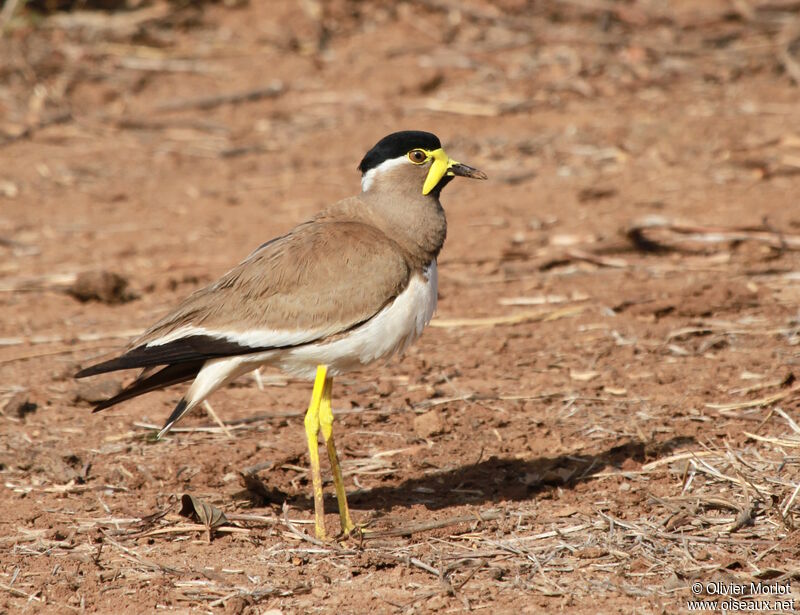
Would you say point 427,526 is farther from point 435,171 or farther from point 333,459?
point 435,171

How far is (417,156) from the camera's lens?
5.45 m

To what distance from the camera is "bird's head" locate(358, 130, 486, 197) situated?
5434mm

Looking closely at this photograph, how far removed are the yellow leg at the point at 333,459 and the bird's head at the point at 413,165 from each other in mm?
1061

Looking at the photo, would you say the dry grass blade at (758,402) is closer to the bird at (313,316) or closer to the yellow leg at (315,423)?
the bird at (313,316)

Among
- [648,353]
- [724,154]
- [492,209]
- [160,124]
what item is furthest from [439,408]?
[160,124]

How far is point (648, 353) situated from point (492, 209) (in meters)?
3.36

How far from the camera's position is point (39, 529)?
16.2 feet

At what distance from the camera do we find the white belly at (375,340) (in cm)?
496

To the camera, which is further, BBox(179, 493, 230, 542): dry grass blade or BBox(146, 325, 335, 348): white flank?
BBox(146, 325, 335, 348): white flank

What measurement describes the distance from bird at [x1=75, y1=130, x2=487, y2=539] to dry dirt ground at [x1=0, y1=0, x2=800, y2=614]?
0.61 meters

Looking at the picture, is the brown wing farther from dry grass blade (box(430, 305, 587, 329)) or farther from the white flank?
dry grass blade (box(430, 305, 587, 329))

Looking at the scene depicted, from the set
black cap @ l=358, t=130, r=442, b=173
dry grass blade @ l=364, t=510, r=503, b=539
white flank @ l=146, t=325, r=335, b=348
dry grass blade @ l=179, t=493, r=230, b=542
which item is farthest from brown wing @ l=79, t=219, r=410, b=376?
dry grass blade @ l=364, t=510, r=503, b=539

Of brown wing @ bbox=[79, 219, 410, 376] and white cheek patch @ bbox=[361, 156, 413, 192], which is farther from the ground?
white cheek patch @ bbox=[361, 156, 413, 192]

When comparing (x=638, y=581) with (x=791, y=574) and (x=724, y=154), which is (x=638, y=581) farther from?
(x=724, y=154)
